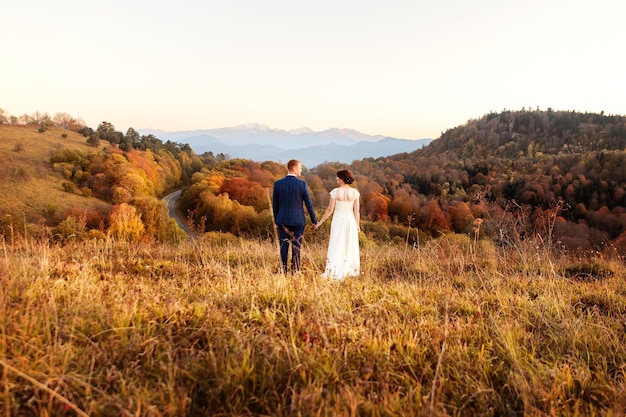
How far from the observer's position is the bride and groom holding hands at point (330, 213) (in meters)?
7.16

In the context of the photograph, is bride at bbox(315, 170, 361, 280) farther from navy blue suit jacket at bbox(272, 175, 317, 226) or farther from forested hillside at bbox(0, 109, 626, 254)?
forested hillside at bbox(0, 109, 626, 254)

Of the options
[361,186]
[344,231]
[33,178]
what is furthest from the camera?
[361,186]

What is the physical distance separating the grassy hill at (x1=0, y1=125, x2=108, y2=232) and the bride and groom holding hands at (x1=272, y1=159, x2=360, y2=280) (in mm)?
55382

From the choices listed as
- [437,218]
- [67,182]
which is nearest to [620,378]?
[437,218]

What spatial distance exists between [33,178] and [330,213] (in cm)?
9071

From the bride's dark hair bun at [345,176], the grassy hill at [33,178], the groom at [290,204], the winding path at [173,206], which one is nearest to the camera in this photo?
the groom at [290,204]

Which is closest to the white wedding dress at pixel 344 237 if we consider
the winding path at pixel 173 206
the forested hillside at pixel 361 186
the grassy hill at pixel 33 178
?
the forested hillside at pixel 361 186

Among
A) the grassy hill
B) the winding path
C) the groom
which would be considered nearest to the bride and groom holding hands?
the groom

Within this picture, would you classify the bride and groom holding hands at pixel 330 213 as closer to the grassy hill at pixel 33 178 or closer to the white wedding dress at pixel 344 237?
the white wedding dress at pixel 344 237

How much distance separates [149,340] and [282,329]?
43.9 inches

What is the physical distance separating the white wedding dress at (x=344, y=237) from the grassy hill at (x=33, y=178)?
55.5 metres

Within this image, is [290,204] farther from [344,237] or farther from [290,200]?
[344,237]

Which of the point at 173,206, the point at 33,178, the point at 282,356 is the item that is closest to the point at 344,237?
the point at 282,356

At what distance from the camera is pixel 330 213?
25.5 ft
